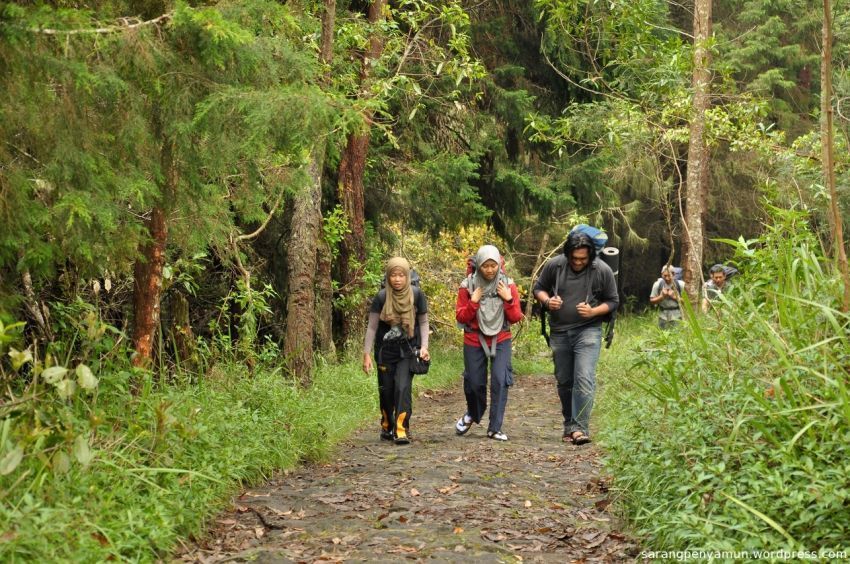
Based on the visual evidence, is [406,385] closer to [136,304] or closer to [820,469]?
[136,304]

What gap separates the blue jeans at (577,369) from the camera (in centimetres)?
944

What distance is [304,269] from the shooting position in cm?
1161

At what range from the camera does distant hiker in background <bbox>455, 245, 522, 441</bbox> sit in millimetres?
9930

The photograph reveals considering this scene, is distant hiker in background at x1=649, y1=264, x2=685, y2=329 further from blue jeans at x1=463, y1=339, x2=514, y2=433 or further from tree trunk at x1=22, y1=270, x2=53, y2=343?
tree trunk at x1=22, y1=270, x2=53, y2=343

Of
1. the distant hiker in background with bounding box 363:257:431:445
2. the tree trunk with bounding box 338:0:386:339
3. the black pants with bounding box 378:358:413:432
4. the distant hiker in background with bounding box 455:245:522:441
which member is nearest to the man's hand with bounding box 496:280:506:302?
the distant hiker in background with bounding box 455:245:522:441

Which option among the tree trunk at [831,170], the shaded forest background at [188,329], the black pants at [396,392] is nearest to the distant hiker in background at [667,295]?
the shaded forest background at [188,329]

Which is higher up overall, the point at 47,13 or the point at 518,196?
the point at 47,13

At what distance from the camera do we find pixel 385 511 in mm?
6453

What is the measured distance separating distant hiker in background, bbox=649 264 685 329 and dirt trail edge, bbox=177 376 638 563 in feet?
23.3

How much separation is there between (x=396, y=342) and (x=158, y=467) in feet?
13.7

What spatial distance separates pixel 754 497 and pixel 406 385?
5385 millimetres

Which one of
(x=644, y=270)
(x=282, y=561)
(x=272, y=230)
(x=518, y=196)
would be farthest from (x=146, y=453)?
(x=644, y=270)

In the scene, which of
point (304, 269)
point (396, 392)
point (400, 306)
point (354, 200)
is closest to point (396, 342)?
point (400, 306)

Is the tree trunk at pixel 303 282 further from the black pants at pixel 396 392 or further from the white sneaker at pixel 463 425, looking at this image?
the white sneaker at pixel 463 425
